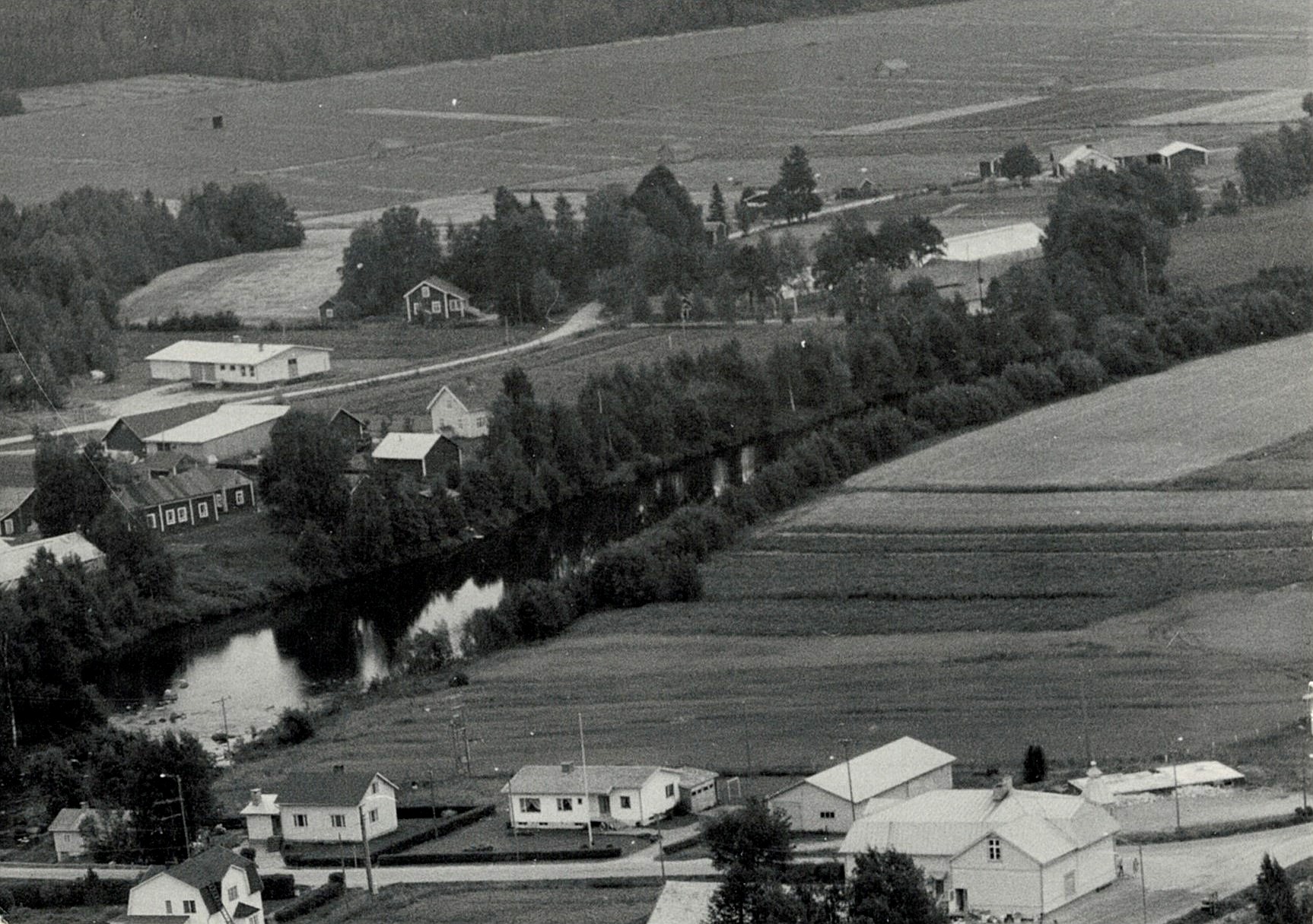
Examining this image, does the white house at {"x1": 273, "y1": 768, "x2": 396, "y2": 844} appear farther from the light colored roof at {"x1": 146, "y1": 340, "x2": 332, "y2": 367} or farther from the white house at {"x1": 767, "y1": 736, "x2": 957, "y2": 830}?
the light colored roof at {"x1": 146, "y1": 340, "x2": 332, "y2": 367}

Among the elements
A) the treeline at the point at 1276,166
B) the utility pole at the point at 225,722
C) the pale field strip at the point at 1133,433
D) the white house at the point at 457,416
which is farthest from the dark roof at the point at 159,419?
the treeline at the point at 1276,166

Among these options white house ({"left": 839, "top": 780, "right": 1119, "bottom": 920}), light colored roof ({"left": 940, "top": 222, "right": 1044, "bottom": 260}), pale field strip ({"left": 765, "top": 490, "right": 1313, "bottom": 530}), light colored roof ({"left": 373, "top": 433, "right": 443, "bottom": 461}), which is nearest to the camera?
white house ({"left": 839, "top": 780, "right": 1119, "bottom": 920})

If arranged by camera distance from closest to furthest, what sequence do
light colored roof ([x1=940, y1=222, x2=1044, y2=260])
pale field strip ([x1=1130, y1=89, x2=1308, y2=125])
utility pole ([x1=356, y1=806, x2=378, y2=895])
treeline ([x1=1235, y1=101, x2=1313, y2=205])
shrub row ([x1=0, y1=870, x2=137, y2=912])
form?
1. utility pole ([x1=356, y1=806, x2=378, y2=895])
2. shrub row ([x1=0, y1=870, x2=137, y2=912])
3. light colored roof ([x1=940, y1=222, x2=1044, y2=260])
4. treeline ([x1=1235, y1=101, x2=1313, y2=205])
5. pale field strip ([x1=1130, y1=89, x2=1308, y2=125])

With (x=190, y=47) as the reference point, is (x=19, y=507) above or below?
below

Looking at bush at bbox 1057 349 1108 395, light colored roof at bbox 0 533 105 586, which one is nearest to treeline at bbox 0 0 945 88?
bush at bbox 1057 349 1108 395

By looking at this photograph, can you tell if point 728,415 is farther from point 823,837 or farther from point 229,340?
point 823,837

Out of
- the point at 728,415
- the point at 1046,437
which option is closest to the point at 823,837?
the point at 1046,437

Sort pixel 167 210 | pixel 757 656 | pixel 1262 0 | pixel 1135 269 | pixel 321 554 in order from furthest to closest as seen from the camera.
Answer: pixel 1262 0 → pixel 167 210 → pixel 1135 269 → pixel 321 554 → pixel 757 656
